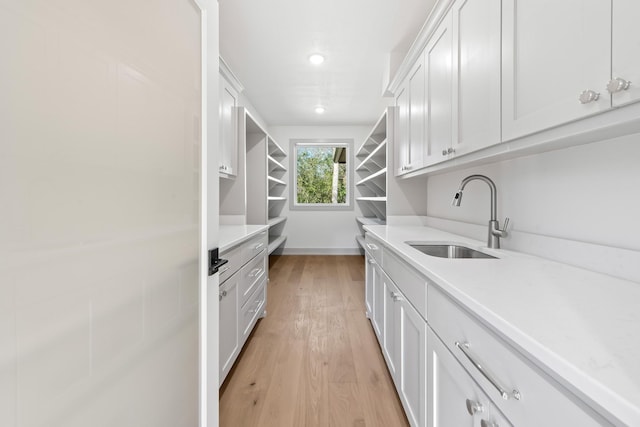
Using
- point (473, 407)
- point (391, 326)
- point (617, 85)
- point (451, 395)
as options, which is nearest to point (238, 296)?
point (391, 326)

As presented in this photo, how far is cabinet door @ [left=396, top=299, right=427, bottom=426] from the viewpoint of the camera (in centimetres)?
110

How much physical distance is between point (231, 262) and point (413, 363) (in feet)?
3.70

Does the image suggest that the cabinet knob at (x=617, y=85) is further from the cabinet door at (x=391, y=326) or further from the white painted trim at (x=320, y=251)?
the white painted trim at (x=320, y=251)

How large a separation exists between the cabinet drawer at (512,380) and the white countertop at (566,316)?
0.04m

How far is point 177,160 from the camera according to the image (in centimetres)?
84

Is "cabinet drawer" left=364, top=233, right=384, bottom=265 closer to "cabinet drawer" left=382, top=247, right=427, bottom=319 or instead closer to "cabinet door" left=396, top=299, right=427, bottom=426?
"cabinet drawer" left=382, top=247, right=427, bottom=319

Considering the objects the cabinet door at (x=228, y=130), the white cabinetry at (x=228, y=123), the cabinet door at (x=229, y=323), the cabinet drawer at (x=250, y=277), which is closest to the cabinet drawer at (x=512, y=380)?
the cabinet door at (x=229, y=323)

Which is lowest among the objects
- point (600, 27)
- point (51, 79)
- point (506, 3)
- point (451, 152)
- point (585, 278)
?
point (585, 278)

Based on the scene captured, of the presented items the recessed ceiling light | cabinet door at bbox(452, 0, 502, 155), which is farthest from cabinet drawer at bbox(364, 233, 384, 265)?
the recessed ceiling light

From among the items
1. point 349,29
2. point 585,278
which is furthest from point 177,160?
point 349,29

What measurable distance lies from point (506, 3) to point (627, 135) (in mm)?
659

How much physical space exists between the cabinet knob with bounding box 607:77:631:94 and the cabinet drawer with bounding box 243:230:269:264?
1.89 m

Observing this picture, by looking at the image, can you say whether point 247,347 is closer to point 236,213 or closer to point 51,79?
point 236,213

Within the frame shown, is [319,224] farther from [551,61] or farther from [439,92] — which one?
[551,61]
